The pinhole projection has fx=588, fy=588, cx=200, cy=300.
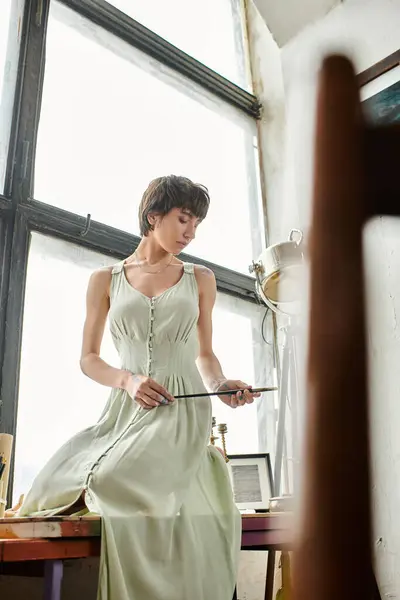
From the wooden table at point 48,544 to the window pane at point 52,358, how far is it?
79 cm

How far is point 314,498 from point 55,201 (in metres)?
2.16

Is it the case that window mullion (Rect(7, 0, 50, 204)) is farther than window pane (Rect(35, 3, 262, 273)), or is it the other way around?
window pane (Rect(35, 3, 262, 273))

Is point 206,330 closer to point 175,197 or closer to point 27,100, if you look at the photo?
point 175,197

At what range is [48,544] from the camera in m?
1.09

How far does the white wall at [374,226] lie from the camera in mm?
243

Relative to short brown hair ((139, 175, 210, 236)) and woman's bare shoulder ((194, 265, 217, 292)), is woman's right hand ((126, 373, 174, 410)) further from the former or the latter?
short brown hair ((139, 175, 210, 236))

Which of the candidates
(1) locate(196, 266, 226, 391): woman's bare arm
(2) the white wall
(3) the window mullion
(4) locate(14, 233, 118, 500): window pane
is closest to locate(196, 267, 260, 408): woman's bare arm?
(1) locate(196, 266, 226, 391): woman's bare arm

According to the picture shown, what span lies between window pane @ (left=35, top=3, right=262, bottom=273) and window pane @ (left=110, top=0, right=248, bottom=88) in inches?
8.9

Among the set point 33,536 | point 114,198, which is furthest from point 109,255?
point 33,536

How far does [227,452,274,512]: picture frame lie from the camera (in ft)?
7.11

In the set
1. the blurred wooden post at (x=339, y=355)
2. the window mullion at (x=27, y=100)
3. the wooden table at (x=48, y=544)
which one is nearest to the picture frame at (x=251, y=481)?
the wooden table at (x=48, y=544)

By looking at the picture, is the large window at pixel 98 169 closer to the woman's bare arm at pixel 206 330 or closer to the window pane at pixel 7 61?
the window pane at pixel 7 61

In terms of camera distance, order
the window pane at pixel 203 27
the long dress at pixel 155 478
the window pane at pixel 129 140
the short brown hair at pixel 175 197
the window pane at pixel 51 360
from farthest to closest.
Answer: the window pane at pixel 203 27 → the window pane at pixel 129 140 → the window pane at pixel 51 360 → the short brown hair at pixel 175 197 → the long dress at pixel 155 478

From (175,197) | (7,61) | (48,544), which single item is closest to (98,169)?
(7,61)
